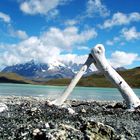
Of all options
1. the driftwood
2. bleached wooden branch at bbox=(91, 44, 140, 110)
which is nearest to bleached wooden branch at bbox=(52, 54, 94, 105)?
the driftwood

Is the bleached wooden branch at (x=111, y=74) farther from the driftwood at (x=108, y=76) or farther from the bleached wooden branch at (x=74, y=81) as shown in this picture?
the bleached wooden branch at (x=74, y=81)

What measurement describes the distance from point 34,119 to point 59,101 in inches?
235

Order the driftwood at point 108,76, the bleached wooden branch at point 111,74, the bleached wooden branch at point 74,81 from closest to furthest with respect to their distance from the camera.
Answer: the driftwood at point 108,76, the bleached wooden branch at point 111,74, the bleached wooden branch at point 74,81

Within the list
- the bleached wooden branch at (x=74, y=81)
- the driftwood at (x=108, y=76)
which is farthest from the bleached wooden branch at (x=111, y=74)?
the bleached wooden branch at (x=74, y=81)


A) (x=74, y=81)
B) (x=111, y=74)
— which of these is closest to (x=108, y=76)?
(x=111, y=74)

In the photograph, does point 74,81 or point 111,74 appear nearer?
point 111,74

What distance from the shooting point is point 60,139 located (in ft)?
30.9

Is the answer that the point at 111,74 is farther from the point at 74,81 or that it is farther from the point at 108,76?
the point at 74,81

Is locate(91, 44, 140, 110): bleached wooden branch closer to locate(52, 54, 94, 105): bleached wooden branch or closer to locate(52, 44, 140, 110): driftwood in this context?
locate(52, 44, 140, 110): driftwood

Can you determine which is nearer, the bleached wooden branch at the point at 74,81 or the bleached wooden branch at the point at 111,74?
the bleached wooden branch at the point at 111,74

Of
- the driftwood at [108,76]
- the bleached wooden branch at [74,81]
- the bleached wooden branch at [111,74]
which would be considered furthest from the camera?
the bleached wooden branch at [74,81]

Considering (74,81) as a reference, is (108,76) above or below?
above

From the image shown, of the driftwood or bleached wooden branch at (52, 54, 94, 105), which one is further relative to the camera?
bleached wooden branch at (52, 54, 94, 105)

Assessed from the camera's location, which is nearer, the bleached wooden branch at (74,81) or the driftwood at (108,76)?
the driftwood at (108,76)
